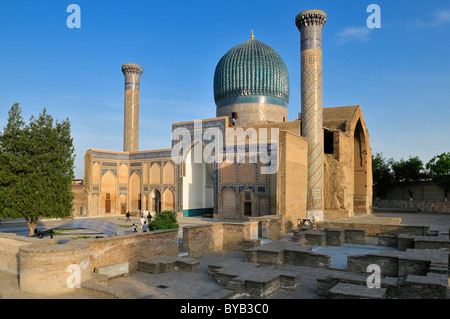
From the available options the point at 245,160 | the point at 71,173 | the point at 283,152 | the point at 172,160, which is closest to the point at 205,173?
the point at 172,160

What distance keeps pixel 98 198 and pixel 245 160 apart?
37.1 feet

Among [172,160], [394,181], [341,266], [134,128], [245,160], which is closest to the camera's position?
[341,266]

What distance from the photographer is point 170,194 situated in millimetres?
24641

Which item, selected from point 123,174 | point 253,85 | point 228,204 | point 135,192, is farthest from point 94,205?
point 253,85

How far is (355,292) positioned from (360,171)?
2172 cm

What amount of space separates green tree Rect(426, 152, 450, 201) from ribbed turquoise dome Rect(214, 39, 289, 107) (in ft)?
42.1

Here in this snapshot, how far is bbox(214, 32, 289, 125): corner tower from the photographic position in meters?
26.3

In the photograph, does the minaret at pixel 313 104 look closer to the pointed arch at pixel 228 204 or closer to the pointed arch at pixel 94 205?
the pointed arch at pixel 228 204

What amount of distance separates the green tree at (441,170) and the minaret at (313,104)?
14.6 metres

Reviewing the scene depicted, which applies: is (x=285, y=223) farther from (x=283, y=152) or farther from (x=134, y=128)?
(x=134, y=128)

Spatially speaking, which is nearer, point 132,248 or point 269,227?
point 132,248

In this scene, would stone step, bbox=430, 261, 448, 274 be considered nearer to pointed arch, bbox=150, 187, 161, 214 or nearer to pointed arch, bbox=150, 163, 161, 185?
pointed arch, bbox=150, 163, 161, 185

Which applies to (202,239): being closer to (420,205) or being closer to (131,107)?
(131,107)

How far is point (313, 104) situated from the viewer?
63.2ft
